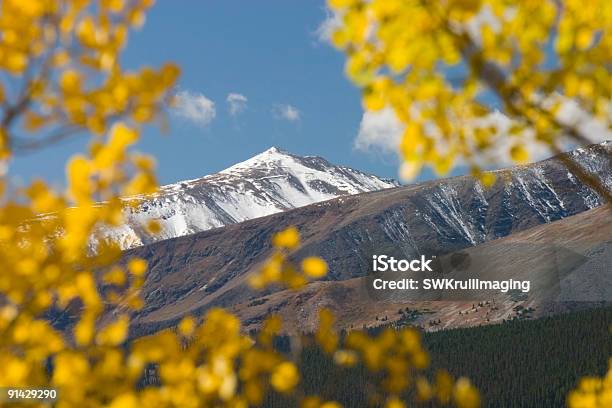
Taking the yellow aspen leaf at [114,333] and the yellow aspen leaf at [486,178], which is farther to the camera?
the yellow aspen leaf at [486,178]

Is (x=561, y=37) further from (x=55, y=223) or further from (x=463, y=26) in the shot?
(x=55, y=223)

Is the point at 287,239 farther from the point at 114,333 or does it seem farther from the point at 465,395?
the point at 465,395

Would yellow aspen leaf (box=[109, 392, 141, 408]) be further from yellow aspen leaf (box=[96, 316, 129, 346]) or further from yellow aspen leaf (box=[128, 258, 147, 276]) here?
yellow aspen leaf (box=[128, 258, 147, 276])

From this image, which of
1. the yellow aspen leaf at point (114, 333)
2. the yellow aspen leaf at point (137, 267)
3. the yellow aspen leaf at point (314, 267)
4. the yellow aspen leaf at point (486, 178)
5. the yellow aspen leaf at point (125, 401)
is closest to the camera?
the yellow aspen leaf at point (125, 401)

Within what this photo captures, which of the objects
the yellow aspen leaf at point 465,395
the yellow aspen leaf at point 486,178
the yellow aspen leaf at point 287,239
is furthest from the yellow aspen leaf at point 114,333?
the yellow aspen leaf at point 486,178

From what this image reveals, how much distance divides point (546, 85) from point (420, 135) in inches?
29.7

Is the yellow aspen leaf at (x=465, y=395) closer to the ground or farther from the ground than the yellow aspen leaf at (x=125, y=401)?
closer to the ground

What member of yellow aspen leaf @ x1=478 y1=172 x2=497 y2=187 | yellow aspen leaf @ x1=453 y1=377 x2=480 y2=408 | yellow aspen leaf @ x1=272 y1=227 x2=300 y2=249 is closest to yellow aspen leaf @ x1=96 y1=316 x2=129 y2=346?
yellow aspen leaf @ x1=272 y1=227 x2=300 y2=249

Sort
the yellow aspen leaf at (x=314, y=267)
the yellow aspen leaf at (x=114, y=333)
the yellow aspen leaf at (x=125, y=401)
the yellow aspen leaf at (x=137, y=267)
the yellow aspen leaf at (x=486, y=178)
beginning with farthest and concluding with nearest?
the yellow aspen leaf at (x=137, y=267)
the yellow aspen leaf at (x=486, y=178)
the yellow aspen leaf at (x=114, y=333)
the yellow aspen leaf at (x=314, y=267)
the yellow aspen leaf at (x=125, y=401)

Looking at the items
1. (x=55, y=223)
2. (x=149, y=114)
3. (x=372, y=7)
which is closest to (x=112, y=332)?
(x=55, y=223)

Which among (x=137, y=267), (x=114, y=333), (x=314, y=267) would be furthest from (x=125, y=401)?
(x=137, y=267)

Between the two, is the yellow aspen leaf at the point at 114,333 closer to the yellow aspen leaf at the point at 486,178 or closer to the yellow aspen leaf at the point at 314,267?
the yellow aspen leaf at the point at 314,267

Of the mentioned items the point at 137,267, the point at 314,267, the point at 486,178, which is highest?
the point at 486,178

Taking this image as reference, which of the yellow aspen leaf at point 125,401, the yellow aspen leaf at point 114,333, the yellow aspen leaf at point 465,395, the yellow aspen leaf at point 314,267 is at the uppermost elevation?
the yellow aspen leaf at point 314,267
